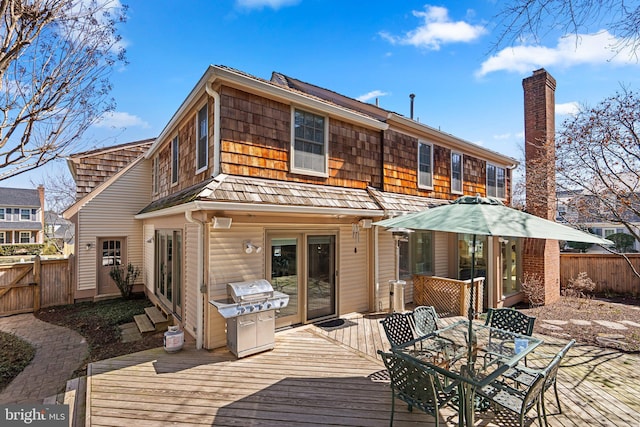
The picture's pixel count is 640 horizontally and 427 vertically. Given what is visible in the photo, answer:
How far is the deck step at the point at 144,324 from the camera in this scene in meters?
7.12

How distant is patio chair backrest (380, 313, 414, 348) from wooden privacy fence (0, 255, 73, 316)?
11373 mm

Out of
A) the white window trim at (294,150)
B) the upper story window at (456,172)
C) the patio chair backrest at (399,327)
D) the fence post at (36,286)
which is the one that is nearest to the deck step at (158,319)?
the fence post at (36,286)

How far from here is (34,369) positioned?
19.1ft

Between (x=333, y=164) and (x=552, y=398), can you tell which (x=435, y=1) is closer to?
(x=333, y=164)

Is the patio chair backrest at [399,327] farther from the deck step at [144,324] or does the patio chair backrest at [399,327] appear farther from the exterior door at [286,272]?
the deck step at [144,324]

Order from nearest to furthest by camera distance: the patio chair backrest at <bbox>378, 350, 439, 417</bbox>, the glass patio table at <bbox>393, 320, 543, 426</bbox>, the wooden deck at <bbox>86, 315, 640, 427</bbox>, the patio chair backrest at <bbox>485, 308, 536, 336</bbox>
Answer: the patio chair backrest at <bbox>378, 350, 439, 417</bbox>
the wooden deck at <bbox>86, 315, 640, 427</bbox>
the glass patio table at <bbox>393, 320, 543, 426</bbox>
the patio chair backrest at <bbox>485, 308, 536, 336</bbox>

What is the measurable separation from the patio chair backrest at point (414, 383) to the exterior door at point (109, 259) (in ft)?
37.4

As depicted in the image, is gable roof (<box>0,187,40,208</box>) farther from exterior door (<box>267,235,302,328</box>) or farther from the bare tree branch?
exterior door (<box>267,235,302,328</box>)

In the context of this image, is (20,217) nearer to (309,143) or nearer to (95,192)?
(95,192)

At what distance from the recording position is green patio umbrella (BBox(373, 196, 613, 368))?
325 cm

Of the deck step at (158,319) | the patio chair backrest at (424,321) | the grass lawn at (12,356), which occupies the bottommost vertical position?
the grass lawn at (12,356)

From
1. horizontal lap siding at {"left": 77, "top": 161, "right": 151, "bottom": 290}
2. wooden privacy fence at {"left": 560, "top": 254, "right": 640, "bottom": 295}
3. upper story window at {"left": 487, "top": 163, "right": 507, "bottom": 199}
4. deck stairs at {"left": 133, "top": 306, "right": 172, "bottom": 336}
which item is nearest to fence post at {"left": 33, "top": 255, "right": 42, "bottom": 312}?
horizontal lap siding at {"left": 77, "top": 161, "right": 151, "bottom": 290}

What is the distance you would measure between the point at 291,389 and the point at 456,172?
963 cm

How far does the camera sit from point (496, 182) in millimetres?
12742
